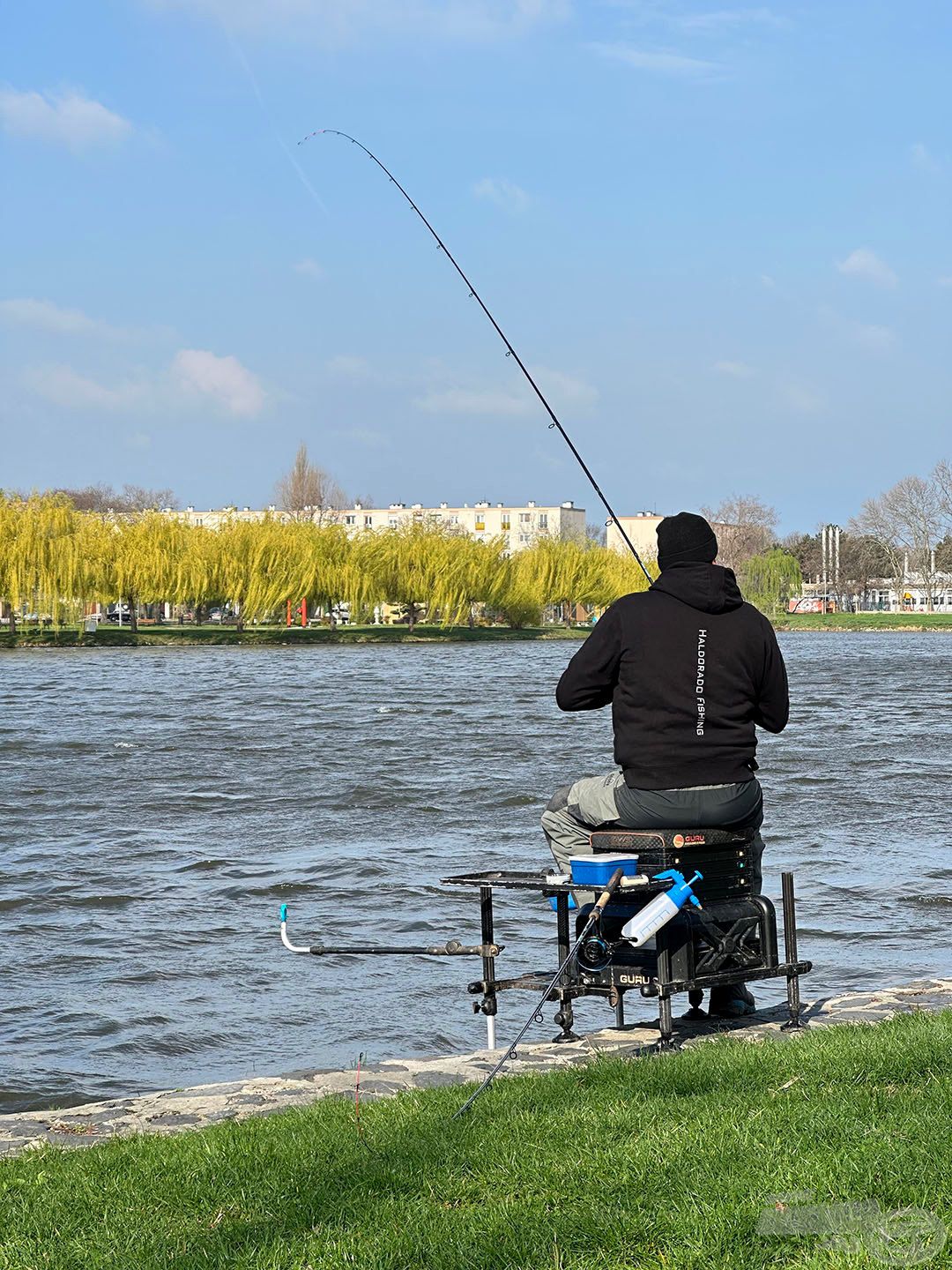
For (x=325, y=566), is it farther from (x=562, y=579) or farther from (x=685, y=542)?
(x=685, y=542)

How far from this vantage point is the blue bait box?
19.6 feet

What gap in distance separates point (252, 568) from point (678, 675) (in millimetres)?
72702

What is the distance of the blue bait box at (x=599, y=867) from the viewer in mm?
5984

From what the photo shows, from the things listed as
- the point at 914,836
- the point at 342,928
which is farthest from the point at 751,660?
the point at 914,836

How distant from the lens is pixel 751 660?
20.5 feet

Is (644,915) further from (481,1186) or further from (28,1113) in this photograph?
(28,1113)

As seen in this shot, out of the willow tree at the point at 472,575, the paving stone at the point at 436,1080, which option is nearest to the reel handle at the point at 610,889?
the paving stone at the point at 436,1080

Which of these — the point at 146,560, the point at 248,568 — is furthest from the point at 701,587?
the point at 248,568

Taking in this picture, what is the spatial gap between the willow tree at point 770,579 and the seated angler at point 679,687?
Result: 10409cm

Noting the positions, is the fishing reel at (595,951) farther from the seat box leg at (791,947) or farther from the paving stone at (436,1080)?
the seat box leg at (791,947)

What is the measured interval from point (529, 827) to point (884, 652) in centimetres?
5807

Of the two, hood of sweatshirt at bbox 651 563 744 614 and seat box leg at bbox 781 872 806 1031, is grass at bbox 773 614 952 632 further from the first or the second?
hood of sweatshirt at bbox 651 563 744 614

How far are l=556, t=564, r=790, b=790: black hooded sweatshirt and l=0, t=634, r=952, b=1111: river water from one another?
248cm

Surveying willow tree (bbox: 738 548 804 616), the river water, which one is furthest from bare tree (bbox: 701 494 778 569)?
the river water
